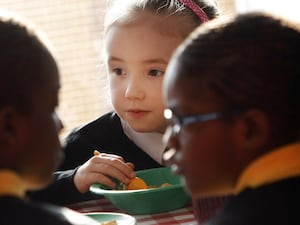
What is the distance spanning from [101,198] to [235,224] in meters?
0.88

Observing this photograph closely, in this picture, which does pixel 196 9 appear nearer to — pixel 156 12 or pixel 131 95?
pixel 156 12

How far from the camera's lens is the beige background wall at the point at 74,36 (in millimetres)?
2900

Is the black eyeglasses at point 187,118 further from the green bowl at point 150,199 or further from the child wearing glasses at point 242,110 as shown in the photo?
the green bowl at point 150,199

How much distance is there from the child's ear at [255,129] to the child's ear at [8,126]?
0.28 meters

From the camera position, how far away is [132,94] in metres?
1.73

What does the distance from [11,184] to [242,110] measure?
0.95 ft

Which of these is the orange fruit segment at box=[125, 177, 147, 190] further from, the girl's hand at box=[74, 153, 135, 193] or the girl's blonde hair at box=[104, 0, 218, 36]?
the girl's blonde hair at box=[104, 0, 218, 36]

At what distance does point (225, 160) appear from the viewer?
37.5 inches

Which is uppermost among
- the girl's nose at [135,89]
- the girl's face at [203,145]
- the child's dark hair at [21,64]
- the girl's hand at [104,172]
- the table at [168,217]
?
the child's dark hair at [21,64]

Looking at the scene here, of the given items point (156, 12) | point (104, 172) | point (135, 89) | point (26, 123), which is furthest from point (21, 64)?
point (156, 12)

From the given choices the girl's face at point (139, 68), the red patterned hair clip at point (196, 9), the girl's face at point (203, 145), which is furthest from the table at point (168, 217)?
the red patterned hair clip at point (196, 9)

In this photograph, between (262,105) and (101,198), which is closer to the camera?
(262,105)

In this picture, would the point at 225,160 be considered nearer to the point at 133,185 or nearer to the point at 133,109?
the point at 133,185

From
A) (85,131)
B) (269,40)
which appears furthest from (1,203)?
(85,131)
